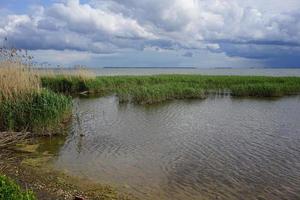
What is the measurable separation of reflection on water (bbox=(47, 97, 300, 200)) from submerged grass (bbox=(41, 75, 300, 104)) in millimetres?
5501

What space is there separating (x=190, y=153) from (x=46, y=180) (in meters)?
4.69

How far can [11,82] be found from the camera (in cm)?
1372

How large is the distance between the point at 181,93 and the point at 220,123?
1115 cm

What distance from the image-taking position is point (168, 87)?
29.1 metres

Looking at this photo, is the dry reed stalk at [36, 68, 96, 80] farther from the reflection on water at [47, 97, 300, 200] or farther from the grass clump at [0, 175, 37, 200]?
the grass clump at [0, 175, 37, 200]

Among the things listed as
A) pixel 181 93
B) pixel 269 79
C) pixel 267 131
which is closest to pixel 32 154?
pixel 267 131

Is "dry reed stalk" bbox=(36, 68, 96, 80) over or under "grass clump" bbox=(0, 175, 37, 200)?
over

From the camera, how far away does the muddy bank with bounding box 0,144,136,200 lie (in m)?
7.95

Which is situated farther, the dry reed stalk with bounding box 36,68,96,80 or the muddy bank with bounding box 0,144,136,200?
the dry reed stalk with bounding box 36,68,96,80

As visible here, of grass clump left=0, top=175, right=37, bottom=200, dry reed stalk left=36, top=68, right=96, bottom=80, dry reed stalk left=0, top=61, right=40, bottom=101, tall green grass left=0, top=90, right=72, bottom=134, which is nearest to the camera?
grass clump left=0, top=175, right=37, bottom=200

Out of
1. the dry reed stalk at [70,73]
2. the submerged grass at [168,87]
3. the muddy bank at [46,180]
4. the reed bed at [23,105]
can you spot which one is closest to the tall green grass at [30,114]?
the reed bed at [23,105]

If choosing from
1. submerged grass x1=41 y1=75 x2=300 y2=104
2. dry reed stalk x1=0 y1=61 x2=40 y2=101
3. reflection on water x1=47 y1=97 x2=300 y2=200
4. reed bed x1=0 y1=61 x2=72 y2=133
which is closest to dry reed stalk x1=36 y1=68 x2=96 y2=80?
submerged grass x1=41 y1=75 x2=300 y2=104

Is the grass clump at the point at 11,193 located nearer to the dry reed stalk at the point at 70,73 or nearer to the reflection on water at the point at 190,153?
the reflection on water at the point at 190,153

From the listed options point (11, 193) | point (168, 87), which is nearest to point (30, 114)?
point (11, 193)
